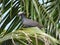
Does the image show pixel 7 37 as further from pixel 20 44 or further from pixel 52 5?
pixel 52 5

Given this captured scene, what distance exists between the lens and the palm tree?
0.80 metres

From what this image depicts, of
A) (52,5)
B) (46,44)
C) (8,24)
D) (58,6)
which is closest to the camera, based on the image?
(46,44)

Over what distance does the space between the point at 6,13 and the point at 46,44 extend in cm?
47

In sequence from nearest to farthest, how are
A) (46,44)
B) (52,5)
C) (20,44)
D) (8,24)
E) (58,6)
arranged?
(46,44) → (20,44) → (8,24) → (58,6) → (52,5)

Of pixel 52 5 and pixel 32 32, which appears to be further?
pixel 52 5

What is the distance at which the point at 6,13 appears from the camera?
1.15 m

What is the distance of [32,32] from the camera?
821 millimetres

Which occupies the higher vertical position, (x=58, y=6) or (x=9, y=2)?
(x=9, y=2)

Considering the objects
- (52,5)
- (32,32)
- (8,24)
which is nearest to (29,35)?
(32,32)

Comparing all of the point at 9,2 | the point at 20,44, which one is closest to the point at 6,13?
the point at 9,2

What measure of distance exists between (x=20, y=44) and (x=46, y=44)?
14 cm

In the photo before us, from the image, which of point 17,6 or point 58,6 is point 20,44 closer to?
point 17,6

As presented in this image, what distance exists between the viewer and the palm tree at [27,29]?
2.64 feet

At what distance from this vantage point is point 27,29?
2.96 feet
